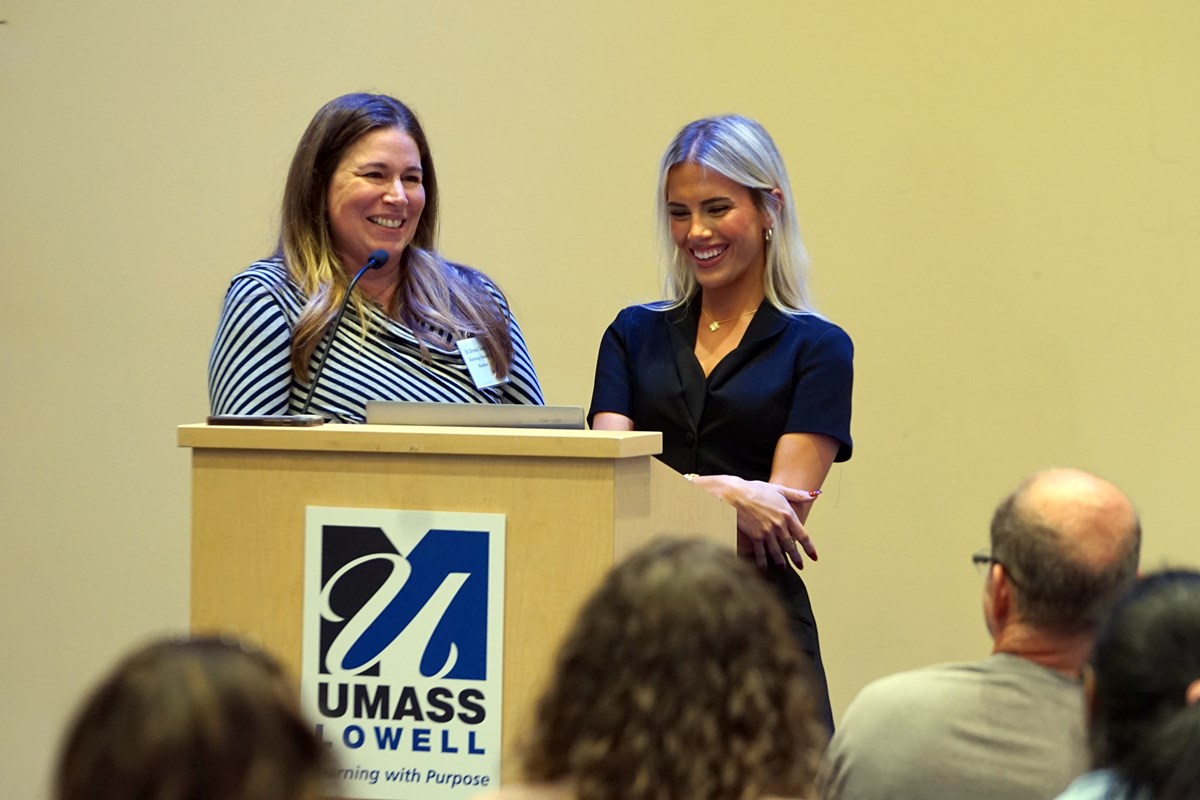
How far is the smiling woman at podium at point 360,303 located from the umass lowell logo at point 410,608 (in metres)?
0.54

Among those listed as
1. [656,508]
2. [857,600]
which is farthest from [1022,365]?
[656,508]

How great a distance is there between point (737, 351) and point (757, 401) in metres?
0.12

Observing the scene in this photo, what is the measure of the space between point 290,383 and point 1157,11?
275cm

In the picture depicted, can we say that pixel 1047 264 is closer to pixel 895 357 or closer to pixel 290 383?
pixel 895 357

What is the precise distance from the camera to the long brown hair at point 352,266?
282cm

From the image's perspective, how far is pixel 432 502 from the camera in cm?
205

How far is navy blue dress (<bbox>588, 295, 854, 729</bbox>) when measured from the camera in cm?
297

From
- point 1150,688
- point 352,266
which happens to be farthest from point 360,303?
point 1150,688

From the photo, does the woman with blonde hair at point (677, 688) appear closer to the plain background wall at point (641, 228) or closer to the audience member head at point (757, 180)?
the audience member head at point (757, 180)

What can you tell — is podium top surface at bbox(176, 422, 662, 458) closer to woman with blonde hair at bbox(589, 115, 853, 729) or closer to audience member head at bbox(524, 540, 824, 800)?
audience member head at bbox(524, 540, 824, 800)

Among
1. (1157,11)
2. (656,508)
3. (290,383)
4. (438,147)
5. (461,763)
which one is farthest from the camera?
(438,147)

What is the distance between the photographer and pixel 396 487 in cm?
206

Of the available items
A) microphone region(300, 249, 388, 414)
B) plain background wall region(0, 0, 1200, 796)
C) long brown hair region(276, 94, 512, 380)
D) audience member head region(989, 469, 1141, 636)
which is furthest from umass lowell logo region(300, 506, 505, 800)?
plain background wall region(0, 0, 1200, 796)

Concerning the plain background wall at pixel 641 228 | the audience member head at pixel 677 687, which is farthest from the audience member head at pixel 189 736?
the plain background wall at pixel 641 228
